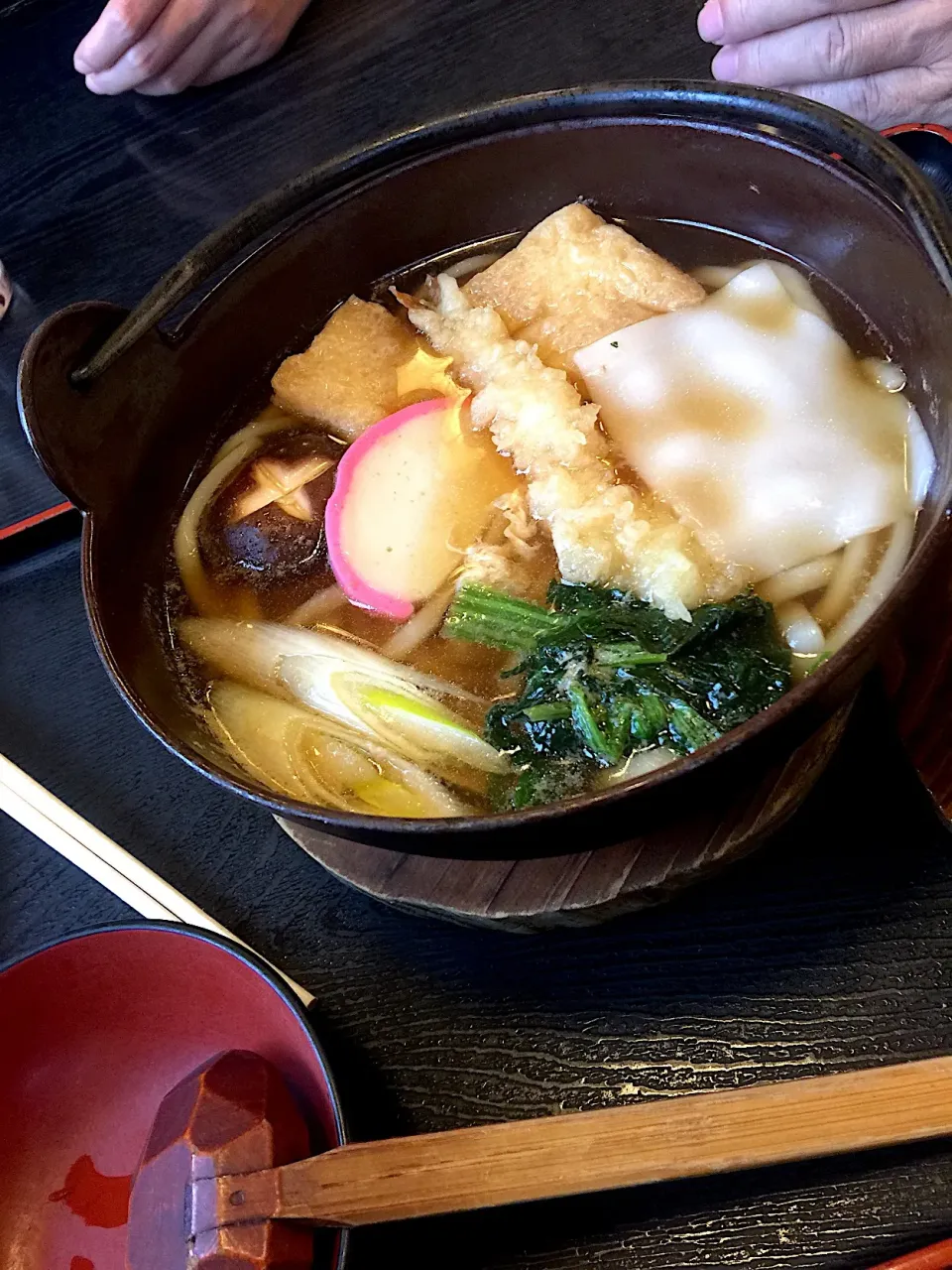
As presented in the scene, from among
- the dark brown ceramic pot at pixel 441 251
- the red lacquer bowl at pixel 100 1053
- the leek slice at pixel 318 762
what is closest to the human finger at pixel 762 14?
the dark brown ceramic pot at pixel 441 251

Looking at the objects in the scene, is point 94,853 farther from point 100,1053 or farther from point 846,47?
point 846,47

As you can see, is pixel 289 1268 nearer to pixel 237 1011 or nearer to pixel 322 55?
pixel 237 1011

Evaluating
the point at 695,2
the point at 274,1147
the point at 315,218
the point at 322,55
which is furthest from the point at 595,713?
the point at 322,55

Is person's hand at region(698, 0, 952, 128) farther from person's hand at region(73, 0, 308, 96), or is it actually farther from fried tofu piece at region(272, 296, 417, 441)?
person's hand at region(73, 0, 308, 96)

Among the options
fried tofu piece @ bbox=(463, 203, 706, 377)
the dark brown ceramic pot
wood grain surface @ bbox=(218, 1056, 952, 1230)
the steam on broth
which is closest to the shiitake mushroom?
the steam on broth

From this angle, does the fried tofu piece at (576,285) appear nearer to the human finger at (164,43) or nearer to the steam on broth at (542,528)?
the steam on broth at (542,528)
